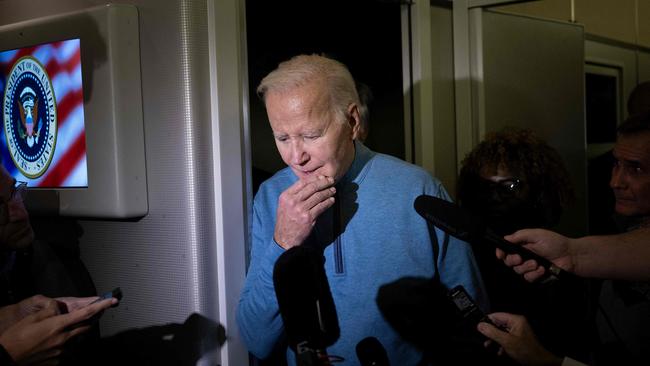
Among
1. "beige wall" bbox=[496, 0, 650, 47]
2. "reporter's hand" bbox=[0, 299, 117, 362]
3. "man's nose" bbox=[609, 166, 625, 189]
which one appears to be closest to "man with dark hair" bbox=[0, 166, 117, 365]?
"reporter's hand" bbox=[0, 299, 117, 362]

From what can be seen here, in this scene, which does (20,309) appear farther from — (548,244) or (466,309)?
(548,244)

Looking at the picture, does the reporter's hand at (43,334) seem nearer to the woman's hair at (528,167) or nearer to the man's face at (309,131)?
the man's face at (309,131)

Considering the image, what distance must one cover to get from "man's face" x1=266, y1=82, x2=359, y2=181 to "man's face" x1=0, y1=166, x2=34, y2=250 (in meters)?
0.70

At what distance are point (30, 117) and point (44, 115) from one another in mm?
57

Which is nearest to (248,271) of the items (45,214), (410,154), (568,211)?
(45,214)

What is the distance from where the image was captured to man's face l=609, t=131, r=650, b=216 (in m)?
1.50

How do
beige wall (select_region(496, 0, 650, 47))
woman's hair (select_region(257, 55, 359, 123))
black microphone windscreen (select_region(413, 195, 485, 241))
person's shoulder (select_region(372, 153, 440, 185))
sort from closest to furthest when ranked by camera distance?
black microphone windscreen (select_region(413, 195, 485, 241))
woman's hair (select_region(257, 55, 359, 123))
person's shoulder (select_region(372, 153, 440, 185))
beige wall (select_region(496, 0, 650, 47))

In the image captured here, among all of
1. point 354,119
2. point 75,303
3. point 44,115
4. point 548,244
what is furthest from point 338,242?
point 44,115

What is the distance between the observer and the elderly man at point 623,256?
4.45ft

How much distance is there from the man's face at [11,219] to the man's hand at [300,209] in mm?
689

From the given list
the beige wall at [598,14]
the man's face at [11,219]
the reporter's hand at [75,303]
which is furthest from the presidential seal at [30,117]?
the beige wall at [598,14]

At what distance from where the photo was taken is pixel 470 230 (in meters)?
1.10

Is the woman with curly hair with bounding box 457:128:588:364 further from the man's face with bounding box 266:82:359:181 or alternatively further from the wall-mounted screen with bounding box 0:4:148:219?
the wall-mounted screen with bounding box 0:4:148:219

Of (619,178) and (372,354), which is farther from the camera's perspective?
(619,178)
